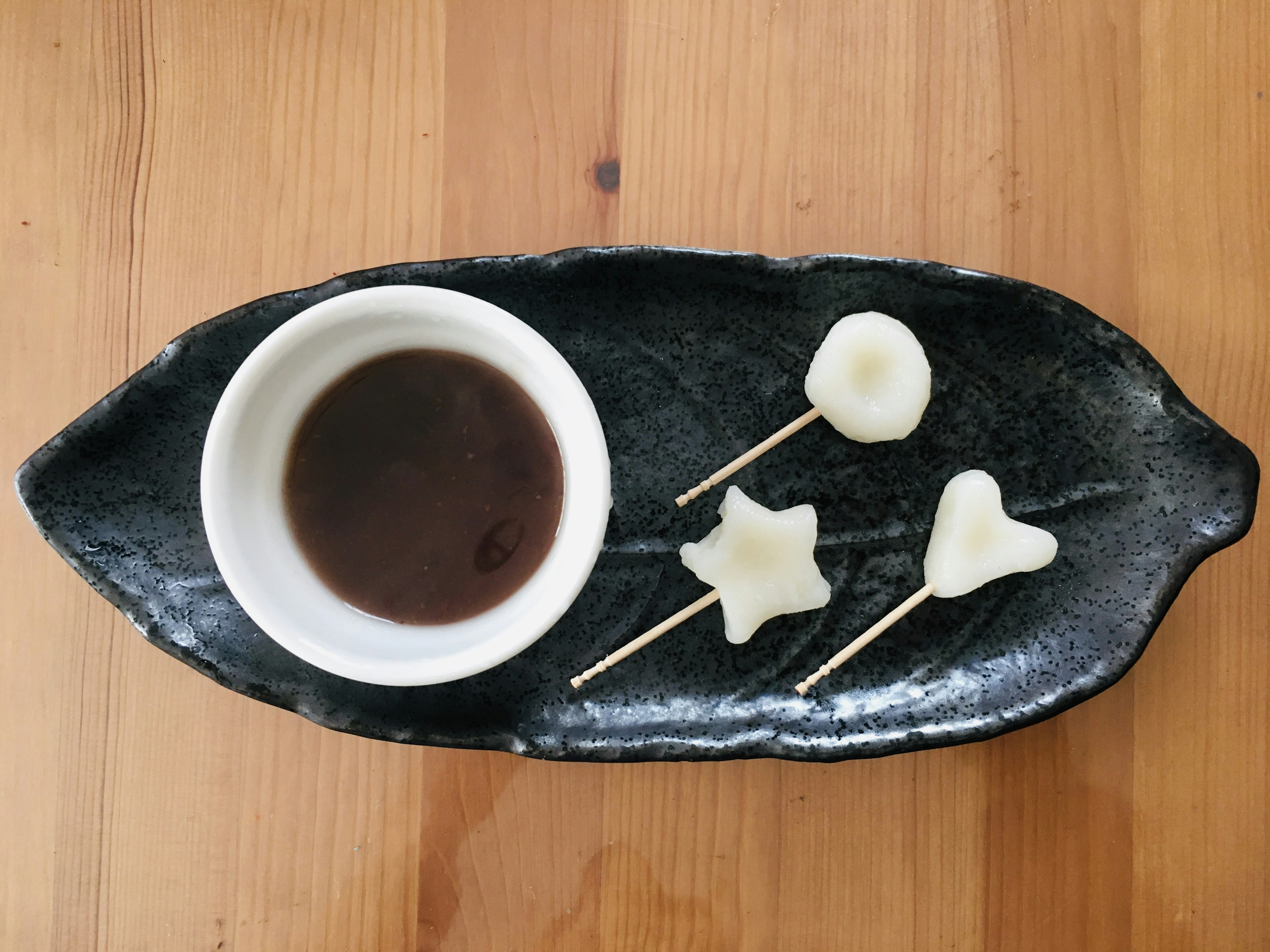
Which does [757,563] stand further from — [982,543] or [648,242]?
[648,242]

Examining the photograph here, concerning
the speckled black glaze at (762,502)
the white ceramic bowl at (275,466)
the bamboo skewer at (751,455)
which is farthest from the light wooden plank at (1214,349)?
the white ceramic bowl at (275,466)

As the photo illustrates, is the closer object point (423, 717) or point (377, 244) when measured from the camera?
point (423, 717)

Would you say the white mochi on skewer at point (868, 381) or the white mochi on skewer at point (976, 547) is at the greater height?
the white mochi on skewer at point (868, 381)

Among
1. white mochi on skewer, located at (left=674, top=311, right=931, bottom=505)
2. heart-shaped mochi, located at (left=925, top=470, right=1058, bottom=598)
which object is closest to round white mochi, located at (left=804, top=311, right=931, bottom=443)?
white mochi on skewer, located at (left=674, top=311, right=931, bottom=505)

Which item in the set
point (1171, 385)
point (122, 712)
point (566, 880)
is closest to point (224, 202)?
point (122, 712)

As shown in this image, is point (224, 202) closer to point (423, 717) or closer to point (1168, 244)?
point (423, 717)

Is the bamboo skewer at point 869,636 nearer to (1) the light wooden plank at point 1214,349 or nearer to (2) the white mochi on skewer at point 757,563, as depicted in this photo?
(2) the white mochi on skewer at point 757,563
